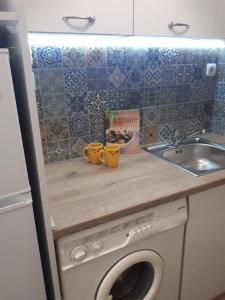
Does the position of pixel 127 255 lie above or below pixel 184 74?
below

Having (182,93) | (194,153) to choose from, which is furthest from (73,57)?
(194,153)

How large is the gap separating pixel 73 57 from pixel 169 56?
643 millimetres

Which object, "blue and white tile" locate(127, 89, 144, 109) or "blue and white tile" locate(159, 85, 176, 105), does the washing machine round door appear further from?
"blue and white tile" locate(159, 85, 176, 105)

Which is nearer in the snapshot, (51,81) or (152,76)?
(51,81)

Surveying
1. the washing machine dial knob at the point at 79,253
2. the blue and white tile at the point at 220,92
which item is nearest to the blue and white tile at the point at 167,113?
the blue and white tile at the point at 220,92

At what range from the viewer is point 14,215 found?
76 centimetres

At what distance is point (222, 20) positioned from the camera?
1.33 metres

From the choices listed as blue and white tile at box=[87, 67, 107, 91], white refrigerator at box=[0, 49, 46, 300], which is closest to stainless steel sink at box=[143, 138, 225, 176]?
blue and white tile at box=[87, 67, 107, 91]

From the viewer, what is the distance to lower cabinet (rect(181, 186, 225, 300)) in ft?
3.90

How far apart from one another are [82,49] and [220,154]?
3.55ft

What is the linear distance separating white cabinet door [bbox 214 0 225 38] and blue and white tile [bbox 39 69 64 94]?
0.87 metres

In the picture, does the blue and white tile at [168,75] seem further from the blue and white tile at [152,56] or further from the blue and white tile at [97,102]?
the blue and white tile at [97,102]

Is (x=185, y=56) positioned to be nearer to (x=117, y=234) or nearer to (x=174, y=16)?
(x=174, y=16)

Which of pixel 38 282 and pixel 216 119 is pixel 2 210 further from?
pixel 216 119
